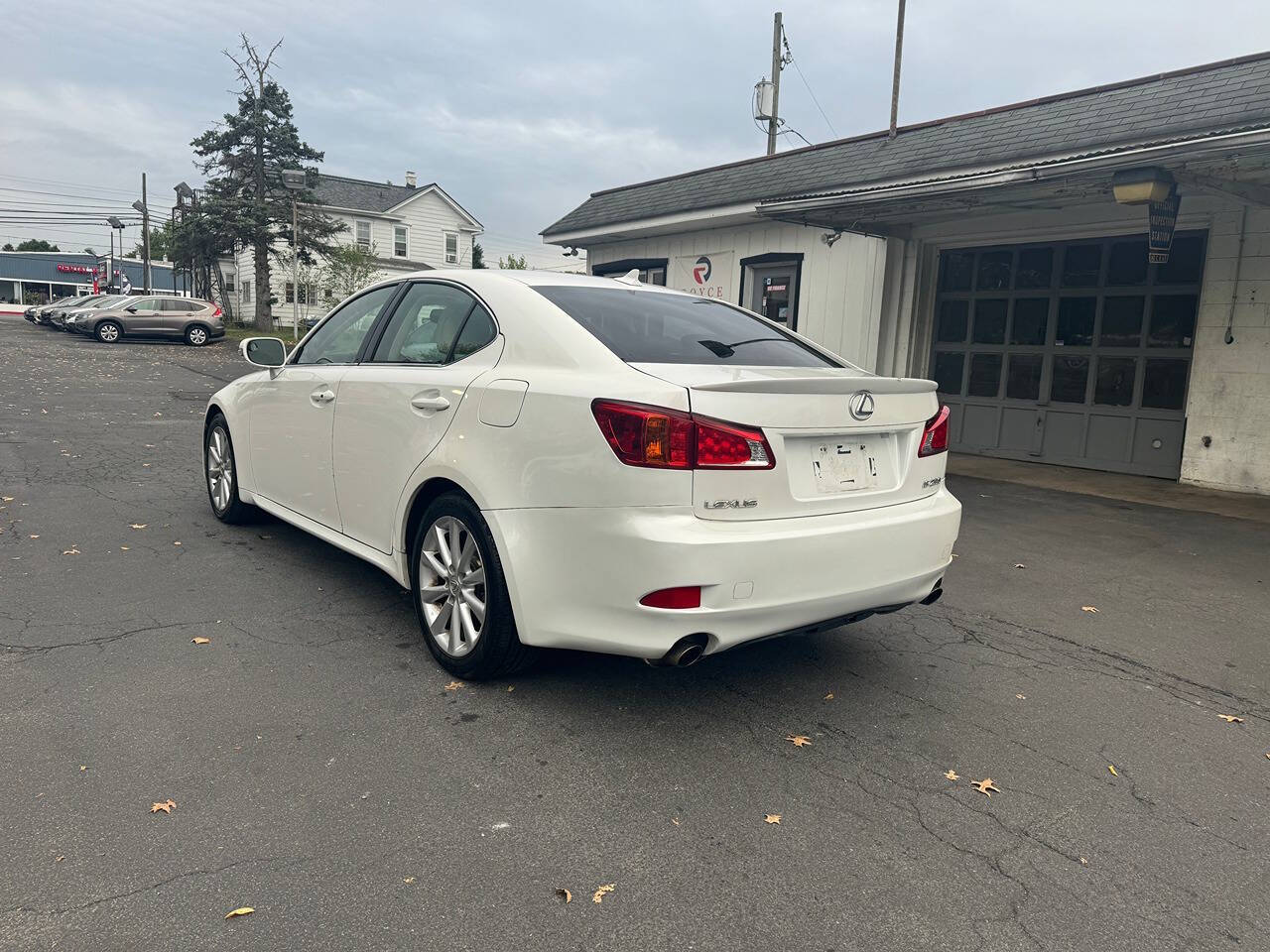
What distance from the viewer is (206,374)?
19.3m

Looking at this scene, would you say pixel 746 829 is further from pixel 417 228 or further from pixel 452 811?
pixel 417 228

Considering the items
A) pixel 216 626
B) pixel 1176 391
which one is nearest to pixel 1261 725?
pixel 216 626

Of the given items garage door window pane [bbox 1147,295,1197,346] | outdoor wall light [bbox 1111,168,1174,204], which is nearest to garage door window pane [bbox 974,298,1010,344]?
garage door window pane [bbox 1147,295,1197,346]

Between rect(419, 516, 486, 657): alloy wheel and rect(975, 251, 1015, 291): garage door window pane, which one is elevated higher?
rect(975, 251, 1015, 291): garage door window pane

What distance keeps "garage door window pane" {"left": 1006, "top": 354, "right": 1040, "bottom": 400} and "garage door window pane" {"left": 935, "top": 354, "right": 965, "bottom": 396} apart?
69cm

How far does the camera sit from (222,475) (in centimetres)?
603

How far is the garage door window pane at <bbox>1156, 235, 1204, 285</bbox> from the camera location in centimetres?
935

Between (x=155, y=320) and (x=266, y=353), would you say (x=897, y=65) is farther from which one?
(x=155, y=320)

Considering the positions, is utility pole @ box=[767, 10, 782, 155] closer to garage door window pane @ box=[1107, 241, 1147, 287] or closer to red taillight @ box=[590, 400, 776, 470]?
garage door window pane @ box=[1107, 241, 1147, 287]

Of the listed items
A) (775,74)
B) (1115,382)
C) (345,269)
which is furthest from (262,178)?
(1115,382)

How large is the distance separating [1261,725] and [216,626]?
4332 millimetres

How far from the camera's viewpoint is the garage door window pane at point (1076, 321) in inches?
405

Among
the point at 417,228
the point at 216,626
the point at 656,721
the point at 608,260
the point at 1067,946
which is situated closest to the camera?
the point at 1067,946

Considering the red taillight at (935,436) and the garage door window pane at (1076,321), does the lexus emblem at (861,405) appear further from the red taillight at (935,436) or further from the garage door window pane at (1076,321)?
the garage door window pane at (1076,321)
